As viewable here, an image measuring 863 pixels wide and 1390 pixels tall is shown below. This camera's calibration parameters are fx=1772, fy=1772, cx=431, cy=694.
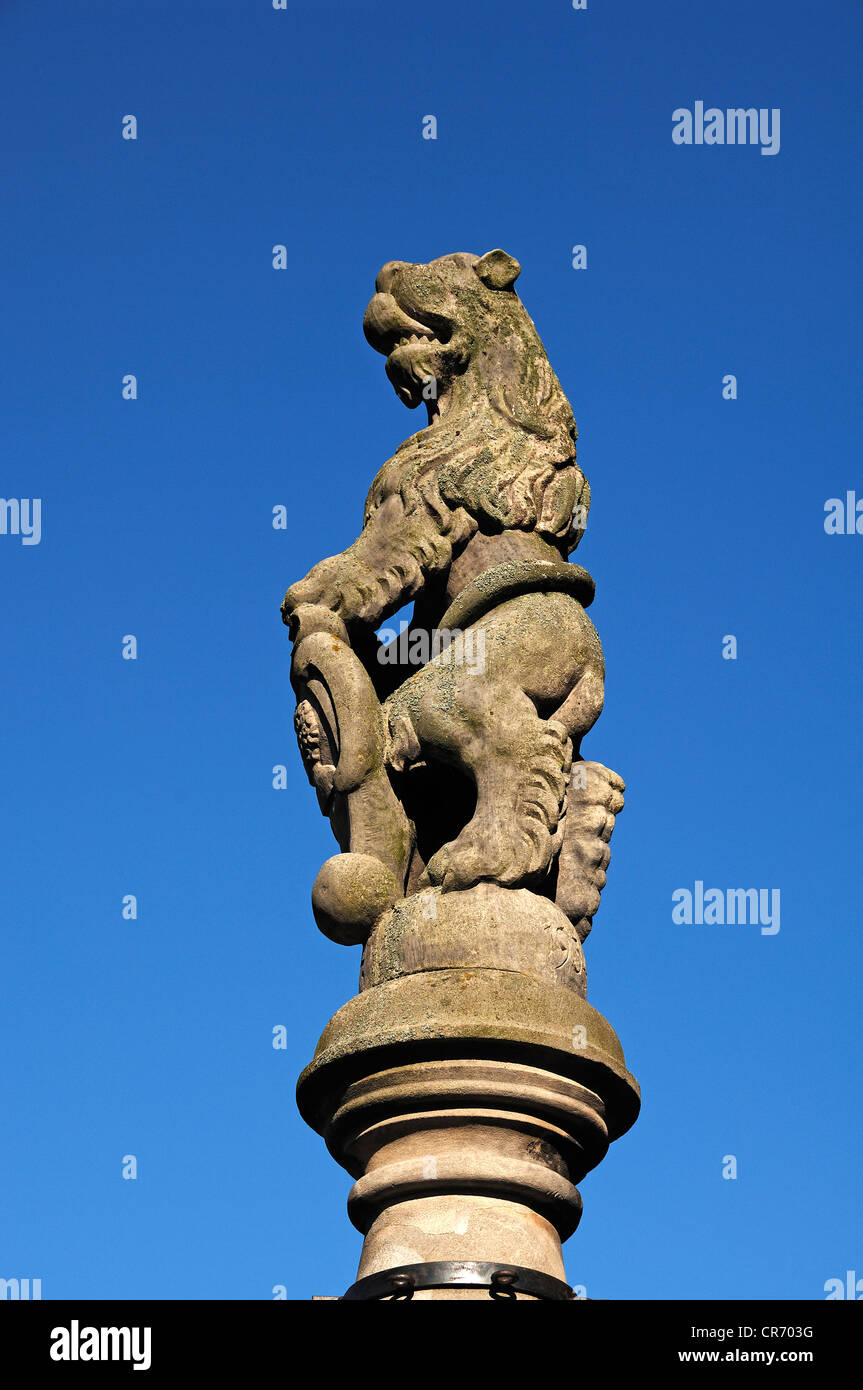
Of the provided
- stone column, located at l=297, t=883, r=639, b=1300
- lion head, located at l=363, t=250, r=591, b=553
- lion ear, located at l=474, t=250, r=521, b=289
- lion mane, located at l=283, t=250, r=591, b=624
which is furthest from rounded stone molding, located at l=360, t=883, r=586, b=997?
lion ear, located at l=474, t=250, r=521, b=289

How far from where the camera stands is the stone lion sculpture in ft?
22.5

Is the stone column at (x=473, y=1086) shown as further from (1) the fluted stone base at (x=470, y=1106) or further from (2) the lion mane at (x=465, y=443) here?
(2) the lion mane at (x=465, y=443)

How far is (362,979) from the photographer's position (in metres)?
6.79

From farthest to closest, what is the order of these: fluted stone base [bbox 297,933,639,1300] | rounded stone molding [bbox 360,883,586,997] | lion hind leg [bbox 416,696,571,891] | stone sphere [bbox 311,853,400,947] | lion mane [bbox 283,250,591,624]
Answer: lion mane [bbox 283,250,591,624]
stone sphere [bbox 311,853,400,947]
lion hind leg [bbox 416,696,571,891]
rounded stone molding [bbox 360,883,586,997]
fluted stone base [bbox 297,933,639,1300]

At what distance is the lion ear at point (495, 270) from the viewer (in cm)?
821

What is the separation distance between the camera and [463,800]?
7355 millimetres

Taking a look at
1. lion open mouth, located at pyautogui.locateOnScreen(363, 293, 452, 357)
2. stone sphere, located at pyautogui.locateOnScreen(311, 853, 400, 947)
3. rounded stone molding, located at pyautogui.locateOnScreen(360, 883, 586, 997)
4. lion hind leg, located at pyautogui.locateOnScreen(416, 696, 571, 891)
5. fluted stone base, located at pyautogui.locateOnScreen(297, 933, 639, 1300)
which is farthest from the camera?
lion open mouth, located at pyautogui.locateOnScreen(363, 293, 452, 357)

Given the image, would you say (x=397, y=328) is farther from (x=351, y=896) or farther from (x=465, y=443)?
(x=351, y=896)

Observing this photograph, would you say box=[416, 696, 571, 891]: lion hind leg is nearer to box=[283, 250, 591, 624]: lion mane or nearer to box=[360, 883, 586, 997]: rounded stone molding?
box=[360, 883, 586, 997]: rounded stone molding

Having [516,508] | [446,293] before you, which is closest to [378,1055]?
[516,508]

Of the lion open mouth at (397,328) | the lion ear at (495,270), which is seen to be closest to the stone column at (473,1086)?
the lion open mouth at (397,328)

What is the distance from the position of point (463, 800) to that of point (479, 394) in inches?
75.1

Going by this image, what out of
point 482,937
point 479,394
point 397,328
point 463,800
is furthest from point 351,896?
point 397,328
